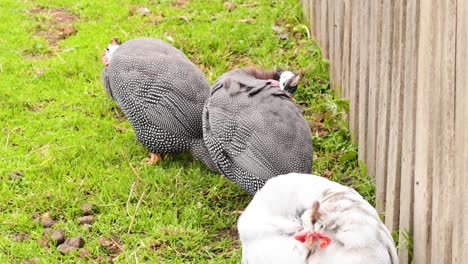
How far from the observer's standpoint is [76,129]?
481cm

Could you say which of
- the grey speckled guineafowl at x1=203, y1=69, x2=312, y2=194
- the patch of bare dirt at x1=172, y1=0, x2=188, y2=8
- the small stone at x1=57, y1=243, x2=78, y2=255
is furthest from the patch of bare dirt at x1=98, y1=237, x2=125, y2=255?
the patch of bare dirt at x1=172, y1=0, x2=188, y2=8

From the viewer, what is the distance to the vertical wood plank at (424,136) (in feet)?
9.23

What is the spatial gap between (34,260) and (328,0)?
229cm

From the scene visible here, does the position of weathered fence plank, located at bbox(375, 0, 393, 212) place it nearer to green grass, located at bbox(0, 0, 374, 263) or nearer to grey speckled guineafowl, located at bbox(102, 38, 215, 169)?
green grass, located at bbox(0, 0, 374, 263)

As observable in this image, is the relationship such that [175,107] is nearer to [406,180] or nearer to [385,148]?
[385,148]

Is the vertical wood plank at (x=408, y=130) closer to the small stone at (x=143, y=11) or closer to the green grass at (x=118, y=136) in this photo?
the green grass at (x=118, y=136)

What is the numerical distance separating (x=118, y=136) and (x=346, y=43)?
142 cm

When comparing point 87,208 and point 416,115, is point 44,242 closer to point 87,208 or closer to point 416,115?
point 87,208

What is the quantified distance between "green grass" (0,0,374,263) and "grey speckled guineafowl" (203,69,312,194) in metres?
0.32

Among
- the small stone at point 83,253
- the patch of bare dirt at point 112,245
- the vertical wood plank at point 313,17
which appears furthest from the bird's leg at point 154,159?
the vertical wood plank at point 313,17

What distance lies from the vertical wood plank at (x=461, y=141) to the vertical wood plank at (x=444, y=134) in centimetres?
4

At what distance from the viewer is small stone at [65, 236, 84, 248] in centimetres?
378

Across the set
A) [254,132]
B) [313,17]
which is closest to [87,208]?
[254,132]

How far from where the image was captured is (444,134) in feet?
8.97
